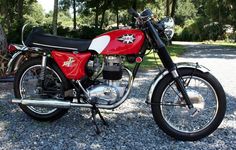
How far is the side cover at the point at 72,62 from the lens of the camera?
4.54m

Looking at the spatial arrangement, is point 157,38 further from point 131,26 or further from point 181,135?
point 181,135

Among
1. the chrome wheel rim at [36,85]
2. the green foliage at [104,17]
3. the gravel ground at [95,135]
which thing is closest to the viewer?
the gravel ground at [95,135]

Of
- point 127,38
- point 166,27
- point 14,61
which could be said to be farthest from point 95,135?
point 14,61

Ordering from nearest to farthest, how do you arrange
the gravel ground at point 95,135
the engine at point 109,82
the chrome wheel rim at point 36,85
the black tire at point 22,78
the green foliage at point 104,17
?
the gravel ground at point 95,135 → the engine at point 109,82 → the black tire at point 22,78 → the chrome wheel rim at point 36,85 → the green foliage at point 104,17

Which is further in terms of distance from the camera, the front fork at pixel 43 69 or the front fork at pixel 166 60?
the front fork at pixel 43 69

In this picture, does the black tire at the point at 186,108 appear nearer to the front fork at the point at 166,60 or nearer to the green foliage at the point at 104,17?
the front fork at the point at 166,60

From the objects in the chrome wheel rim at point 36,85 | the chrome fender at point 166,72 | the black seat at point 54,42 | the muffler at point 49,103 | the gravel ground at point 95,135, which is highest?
the black seat at point 54,42

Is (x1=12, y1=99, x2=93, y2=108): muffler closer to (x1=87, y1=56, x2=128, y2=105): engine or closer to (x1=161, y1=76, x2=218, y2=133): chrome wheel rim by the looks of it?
(x1=87, y1=56, x2=128, y2=105): engine

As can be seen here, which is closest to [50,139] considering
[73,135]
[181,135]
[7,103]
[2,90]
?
[73,135]

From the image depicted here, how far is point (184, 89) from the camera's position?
173 inches

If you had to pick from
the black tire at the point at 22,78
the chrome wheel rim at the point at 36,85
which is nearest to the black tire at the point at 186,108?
the black tire at the point at 22,78

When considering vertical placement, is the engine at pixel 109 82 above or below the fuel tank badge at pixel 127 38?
below

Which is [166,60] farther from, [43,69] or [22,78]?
[22,78]

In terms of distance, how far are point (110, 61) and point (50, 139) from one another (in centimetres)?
115
